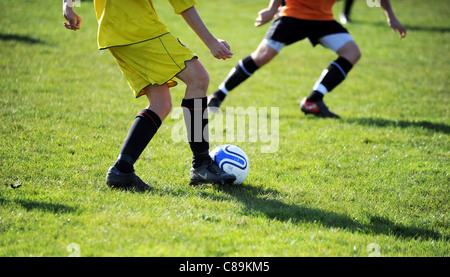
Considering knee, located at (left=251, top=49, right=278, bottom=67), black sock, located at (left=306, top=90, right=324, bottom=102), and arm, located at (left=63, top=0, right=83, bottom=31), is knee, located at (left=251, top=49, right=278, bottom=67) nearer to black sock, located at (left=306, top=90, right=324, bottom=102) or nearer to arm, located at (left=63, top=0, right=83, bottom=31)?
black sock, located at (left=306, top=90, right=324, bottom=102)

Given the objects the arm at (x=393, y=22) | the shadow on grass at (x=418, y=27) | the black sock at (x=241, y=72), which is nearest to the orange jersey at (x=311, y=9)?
the arm at (x=393, y=22)

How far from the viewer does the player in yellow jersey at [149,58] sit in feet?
11.2

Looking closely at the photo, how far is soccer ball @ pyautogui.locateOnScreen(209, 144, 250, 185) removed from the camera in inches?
151

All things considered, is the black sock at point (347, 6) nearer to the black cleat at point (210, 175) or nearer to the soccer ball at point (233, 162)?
the soccer ball at point (233, 162)

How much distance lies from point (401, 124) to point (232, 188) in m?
3.30

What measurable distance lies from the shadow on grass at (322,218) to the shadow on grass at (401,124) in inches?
113

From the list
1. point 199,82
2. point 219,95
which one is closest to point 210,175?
point 199,82

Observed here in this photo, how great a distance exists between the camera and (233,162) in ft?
12.6

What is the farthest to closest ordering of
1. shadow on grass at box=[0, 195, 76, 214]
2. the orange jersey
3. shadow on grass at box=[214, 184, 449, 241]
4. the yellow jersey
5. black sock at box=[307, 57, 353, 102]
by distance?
1. black sock at box=[307, 57, 353, 102]
2. the orange jersey
3. the yellow jersey
4. shadow on grass at box=[214, 184, 449, 241]
5. shadow on grass at box=[0, 195, 76, 214]

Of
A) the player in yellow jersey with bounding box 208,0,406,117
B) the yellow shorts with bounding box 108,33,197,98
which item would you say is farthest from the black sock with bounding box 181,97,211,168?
the player in yellow jersey with bounding box 208,0,406,117

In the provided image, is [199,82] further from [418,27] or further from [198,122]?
[418,27]

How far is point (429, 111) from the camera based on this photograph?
6.84 metres

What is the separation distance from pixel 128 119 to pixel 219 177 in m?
2.22

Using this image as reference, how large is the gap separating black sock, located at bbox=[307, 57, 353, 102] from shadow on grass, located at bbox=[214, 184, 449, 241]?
9.81ft
